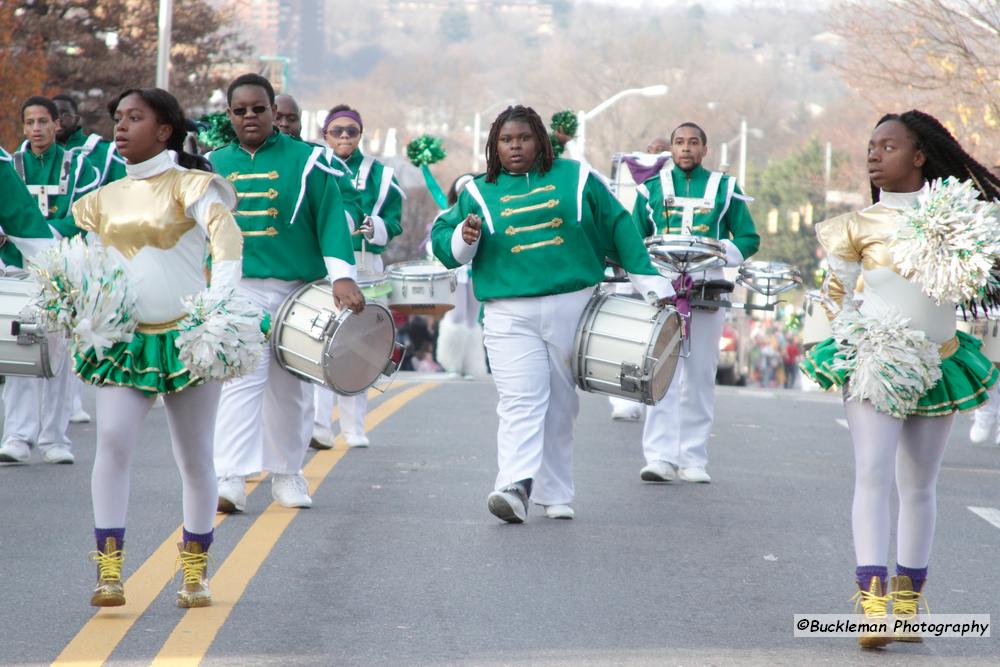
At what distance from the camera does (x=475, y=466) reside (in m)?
11.5

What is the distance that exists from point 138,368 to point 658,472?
5125 millimetres

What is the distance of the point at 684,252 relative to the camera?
407 inches

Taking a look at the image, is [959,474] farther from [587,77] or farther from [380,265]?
[587,77]

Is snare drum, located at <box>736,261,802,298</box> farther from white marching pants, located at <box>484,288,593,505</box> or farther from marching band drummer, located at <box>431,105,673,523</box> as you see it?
white marching pants, located at <box>484,288,593,505</box>

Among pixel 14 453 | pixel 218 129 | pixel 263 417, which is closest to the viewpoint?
pixel 263 417

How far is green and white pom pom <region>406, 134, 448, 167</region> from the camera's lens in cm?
1310

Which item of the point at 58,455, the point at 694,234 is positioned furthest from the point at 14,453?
the point at 694,234

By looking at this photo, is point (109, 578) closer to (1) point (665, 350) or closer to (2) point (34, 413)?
(1) point (665, 350)

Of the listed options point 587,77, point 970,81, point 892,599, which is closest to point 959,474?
point 892,599

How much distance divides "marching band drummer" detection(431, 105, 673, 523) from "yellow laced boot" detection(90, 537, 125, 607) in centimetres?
264

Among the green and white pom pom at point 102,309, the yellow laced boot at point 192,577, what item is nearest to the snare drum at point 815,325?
the yellow laced boot at point 192,577

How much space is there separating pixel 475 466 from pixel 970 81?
49.4 ft

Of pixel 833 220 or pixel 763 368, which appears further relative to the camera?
pixel 763 368

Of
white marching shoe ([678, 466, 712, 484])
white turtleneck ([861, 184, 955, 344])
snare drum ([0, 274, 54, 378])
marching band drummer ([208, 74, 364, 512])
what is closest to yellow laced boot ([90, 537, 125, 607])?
snare drum ([0, 274, 54, 378])
